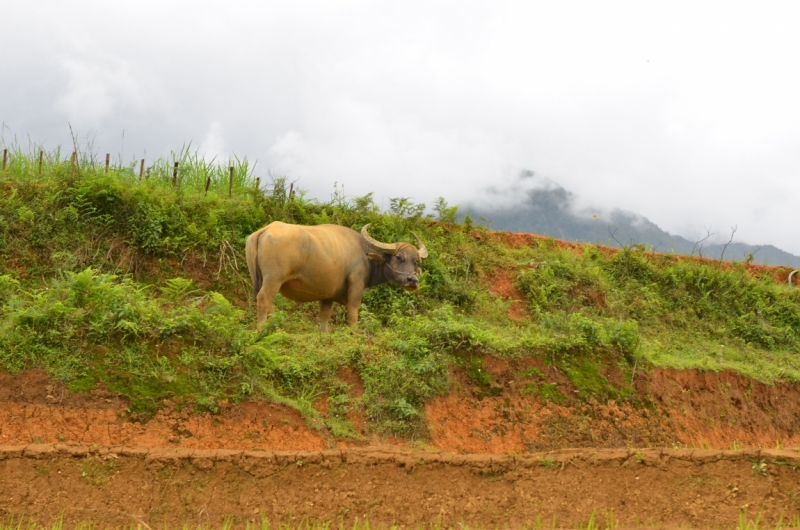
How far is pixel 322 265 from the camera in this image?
1038 centimetres

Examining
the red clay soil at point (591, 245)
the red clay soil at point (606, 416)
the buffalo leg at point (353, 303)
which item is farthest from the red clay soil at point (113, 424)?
the red clay soil at point (591, 245)

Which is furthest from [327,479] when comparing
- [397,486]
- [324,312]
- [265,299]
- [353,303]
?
[324,312]

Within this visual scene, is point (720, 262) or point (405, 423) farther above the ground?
point (720, 262)

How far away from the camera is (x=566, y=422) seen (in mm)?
9258

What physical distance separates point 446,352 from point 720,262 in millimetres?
12126

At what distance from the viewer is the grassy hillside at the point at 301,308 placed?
777 centimetres

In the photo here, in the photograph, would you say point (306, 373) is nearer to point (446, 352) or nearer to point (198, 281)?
point (446, 352)

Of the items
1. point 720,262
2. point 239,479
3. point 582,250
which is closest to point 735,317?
point 720,262

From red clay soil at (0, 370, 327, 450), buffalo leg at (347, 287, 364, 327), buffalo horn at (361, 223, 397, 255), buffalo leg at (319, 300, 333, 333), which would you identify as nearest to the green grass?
red clay soil at (0, 370, 327, 450)

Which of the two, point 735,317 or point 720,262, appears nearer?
point 735,317

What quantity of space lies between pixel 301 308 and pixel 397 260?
95.5 inches

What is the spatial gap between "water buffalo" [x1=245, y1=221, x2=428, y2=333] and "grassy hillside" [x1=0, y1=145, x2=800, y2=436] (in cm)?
65

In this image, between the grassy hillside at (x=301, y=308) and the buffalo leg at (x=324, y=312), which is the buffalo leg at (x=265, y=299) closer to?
the grassy hillside at (x=301, y=308)

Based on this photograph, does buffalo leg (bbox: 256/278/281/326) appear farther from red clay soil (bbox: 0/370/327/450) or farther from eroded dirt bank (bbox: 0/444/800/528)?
eroded dirt bank (bbox: 0/444/800/528)
